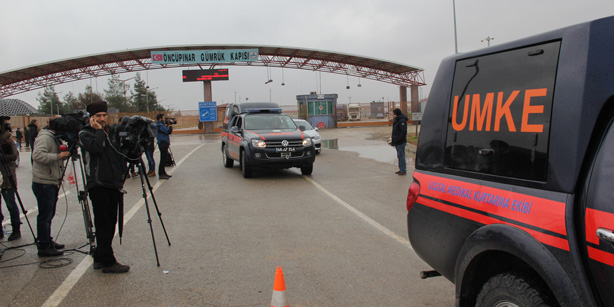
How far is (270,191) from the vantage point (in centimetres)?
A: 988

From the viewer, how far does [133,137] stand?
4852 mm

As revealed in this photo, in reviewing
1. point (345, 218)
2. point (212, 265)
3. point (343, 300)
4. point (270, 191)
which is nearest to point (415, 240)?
point (343, 300)

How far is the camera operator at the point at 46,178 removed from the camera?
5.10m

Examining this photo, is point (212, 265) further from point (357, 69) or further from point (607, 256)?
point (357, 69)

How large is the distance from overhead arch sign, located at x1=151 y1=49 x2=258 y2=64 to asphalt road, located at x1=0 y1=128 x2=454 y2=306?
30.4m

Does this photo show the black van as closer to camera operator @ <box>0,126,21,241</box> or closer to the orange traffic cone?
the orange traffic cone

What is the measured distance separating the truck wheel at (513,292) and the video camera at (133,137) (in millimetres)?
3896

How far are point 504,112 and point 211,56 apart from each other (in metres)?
38.4

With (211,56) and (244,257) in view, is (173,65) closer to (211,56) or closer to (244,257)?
(211,56)

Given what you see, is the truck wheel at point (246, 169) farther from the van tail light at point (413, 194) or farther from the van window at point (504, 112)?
the van window at point (504, 112)

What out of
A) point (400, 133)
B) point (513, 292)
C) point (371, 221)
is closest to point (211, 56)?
point (400, 133)

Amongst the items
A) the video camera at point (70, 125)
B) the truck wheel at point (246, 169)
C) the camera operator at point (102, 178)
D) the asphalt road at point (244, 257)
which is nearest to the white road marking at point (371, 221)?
the asphalt road at point (244, 257)

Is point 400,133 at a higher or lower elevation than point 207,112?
lower

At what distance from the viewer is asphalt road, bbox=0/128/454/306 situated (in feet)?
13.3
